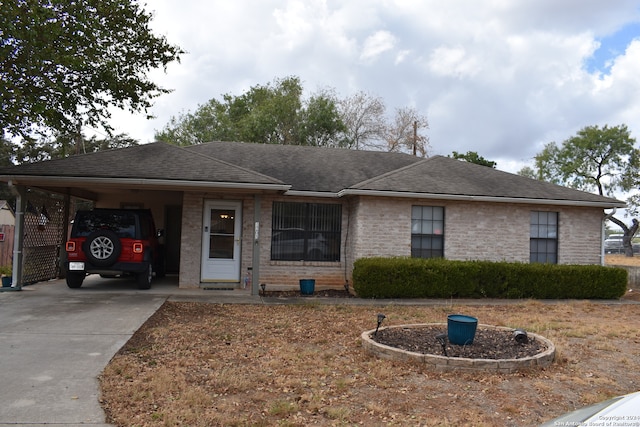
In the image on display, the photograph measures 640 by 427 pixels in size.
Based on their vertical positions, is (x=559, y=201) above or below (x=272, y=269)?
above

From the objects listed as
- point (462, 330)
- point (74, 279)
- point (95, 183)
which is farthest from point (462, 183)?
point (74, 279)

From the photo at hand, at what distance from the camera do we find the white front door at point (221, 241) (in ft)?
40.5

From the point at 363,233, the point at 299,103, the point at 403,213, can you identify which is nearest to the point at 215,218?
the point at 363,233

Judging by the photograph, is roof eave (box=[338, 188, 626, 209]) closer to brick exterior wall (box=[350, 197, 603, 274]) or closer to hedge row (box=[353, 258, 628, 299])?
brick exterior wall (box=[350, 197, 603, 274])

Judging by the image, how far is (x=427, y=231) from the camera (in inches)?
515

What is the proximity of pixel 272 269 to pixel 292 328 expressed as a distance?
4.68m

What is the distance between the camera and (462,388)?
5.24 metres

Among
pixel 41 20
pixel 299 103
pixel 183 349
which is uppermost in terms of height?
pixel 299 103

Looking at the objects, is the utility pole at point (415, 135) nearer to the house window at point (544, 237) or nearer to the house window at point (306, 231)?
the house window at point (544, 237)

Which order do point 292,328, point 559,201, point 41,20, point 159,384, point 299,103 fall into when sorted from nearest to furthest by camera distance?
1. point 159,384
2. point 292,328
3. point 41,20
4. point 559,201
5. point 299,103

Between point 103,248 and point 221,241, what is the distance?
9.57 ft

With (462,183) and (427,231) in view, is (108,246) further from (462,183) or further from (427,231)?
(462,183)

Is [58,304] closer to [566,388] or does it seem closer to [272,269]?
[272,269]

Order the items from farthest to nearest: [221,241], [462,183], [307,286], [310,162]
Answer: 1. [310,162]
2. [462,183]
3. [221,241]
4. [307,286]
